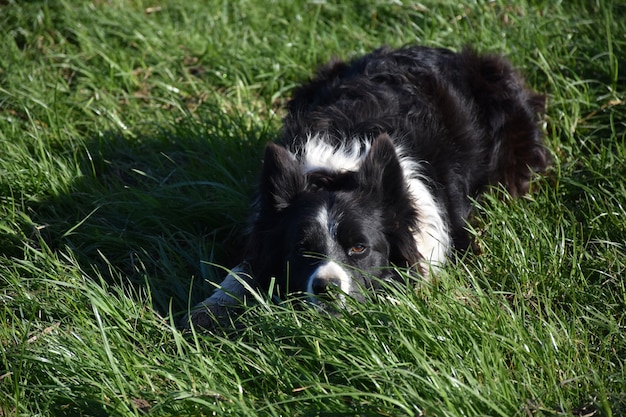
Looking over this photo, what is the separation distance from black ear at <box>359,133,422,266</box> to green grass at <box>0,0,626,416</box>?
281mm

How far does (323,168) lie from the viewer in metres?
4.07

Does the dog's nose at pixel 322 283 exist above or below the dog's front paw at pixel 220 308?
above

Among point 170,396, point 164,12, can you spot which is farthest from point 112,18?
point 170,396

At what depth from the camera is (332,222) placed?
372 cm

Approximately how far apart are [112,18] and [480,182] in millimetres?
3686

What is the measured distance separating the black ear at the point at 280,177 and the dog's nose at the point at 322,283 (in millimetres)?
545

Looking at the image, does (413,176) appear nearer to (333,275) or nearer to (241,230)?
(333,275)

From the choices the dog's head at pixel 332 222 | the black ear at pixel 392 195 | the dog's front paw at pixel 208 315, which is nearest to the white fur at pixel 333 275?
the dog's head at pixel 332 222

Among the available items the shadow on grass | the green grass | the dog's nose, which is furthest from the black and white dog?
the shadow on grass

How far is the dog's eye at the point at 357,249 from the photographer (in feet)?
12.2

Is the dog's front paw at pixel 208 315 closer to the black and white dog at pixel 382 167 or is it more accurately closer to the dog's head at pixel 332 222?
the black and white dog at pixel 382 167

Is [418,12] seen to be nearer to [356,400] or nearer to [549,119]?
[549,119]

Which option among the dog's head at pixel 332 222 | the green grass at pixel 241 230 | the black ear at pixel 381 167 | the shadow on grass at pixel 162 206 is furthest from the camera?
the shadow on grass at pixel 162 206

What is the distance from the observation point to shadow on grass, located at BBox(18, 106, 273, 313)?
443 centimetres
